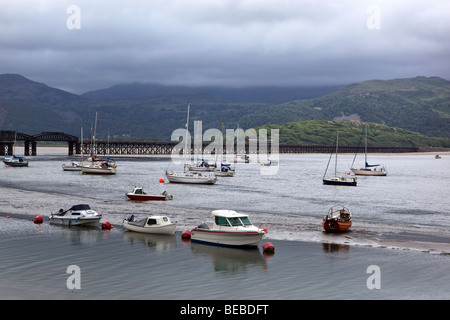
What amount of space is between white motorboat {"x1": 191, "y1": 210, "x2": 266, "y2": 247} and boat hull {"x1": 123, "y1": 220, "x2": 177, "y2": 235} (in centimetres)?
332

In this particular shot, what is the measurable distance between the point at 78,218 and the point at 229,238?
16.0 meters

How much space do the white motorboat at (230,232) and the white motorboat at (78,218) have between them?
11.8 meters

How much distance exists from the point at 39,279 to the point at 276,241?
1970 cm

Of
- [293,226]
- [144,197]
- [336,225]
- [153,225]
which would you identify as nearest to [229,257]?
[153,225]

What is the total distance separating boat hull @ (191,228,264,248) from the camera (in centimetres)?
4016

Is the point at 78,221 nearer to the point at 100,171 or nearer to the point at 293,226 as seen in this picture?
the point at 293,226

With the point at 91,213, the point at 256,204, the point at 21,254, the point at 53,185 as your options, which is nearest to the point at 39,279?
the point at 21,254

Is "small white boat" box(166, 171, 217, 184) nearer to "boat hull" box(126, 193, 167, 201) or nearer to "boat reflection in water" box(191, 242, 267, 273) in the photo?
"boat hull" box(126, 193, 167, 201)

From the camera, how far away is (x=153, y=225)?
45.1 m

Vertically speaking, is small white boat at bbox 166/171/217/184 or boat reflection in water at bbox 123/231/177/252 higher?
small white boat at bbox 166/171/217/184

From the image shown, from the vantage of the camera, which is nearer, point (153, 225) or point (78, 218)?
point (153, 225)

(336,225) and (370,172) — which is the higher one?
(370,172)
